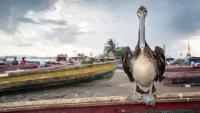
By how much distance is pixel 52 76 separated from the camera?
29.2 ft

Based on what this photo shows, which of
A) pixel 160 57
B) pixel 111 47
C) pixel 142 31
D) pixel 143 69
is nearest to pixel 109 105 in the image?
pixel 143 69

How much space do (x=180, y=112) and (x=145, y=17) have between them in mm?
1375

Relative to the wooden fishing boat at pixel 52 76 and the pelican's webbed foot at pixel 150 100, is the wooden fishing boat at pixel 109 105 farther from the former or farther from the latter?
the wooden fishing boat at pixel 52 76

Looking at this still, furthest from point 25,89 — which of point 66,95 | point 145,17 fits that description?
point 145,17

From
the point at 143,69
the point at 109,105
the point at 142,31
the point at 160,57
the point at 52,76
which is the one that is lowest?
the point at 52,76

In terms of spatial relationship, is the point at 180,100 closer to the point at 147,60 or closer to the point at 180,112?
the point at 180,112

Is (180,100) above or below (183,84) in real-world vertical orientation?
above

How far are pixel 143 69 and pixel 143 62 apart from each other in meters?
0.10

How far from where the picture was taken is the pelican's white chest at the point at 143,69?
9.37ft

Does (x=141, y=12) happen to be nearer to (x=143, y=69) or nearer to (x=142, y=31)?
(x=142, y=31)

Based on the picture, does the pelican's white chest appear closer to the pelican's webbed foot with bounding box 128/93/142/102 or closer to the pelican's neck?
the pelican's neck

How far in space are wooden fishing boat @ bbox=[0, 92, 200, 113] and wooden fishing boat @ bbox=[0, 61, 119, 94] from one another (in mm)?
5649


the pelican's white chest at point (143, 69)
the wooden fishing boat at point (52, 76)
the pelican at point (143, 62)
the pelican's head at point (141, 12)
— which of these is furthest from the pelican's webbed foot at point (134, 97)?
the wooden fishing boat at point (52, 76)

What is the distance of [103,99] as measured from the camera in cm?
252
